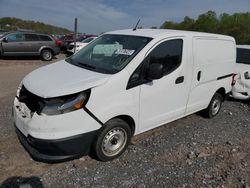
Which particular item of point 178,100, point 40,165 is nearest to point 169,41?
point 178,100

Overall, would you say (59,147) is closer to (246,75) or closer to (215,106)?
(215,106)

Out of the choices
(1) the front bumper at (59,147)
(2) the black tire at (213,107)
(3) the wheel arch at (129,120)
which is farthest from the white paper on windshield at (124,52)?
→ (2) the black tire at (213,107)

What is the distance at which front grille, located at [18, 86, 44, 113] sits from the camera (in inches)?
122

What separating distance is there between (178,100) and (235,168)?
4.45 feet

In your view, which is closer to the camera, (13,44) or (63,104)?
(63,104)

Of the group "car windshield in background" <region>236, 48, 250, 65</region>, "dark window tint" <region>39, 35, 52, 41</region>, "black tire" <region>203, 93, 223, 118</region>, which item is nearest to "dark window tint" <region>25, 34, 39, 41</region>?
"dark window tint" <region>39, 35, 52, 41</region>

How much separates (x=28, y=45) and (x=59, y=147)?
12906mm

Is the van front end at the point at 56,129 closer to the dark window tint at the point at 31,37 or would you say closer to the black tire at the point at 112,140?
the black tire at the point at 112,140

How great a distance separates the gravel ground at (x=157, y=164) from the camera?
10.7 feet

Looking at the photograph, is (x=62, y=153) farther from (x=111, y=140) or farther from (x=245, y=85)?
(x=245, y=85)

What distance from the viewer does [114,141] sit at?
145 inches

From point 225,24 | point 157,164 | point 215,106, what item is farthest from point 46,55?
point 225,24

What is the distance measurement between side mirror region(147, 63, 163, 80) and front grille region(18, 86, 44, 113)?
152 cm

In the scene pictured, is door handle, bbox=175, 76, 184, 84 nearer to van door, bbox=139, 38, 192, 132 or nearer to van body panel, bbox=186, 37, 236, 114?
van door, bbox=139, 38, 192, 132
